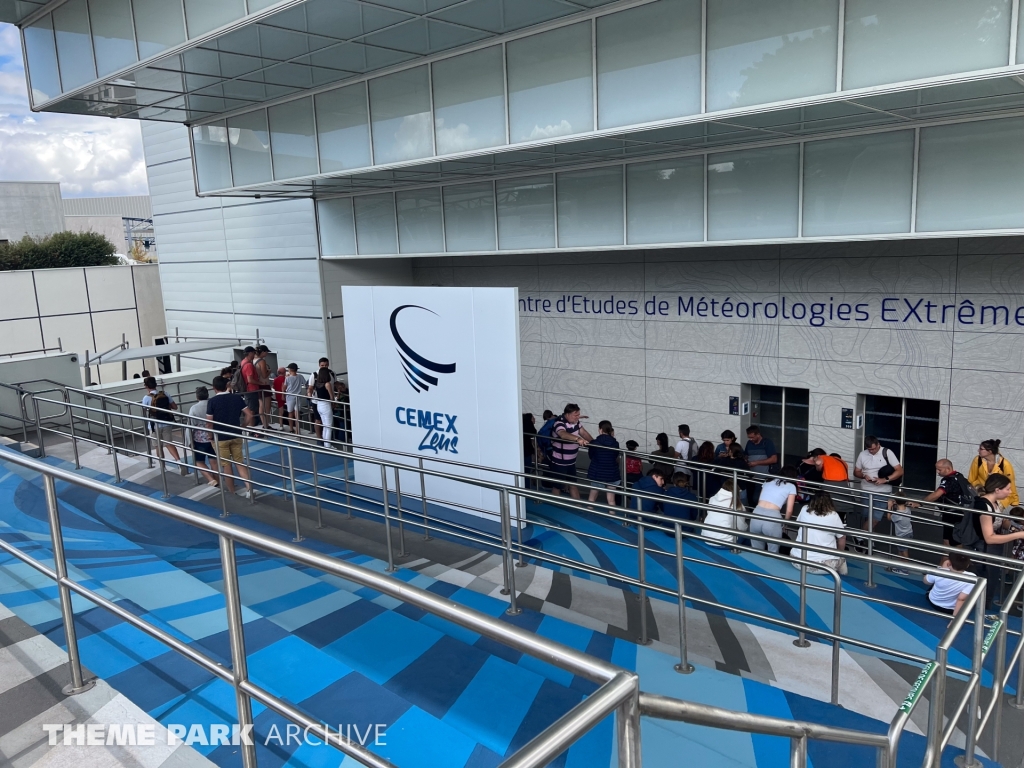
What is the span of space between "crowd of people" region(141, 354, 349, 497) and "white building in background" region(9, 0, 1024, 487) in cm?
385

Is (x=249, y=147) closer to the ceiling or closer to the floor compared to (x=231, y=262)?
closer to the ceiling

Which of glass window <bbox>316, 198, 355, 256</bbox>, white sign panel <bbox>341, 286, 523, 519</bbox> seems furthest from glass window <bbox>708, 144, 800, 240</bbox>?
glass window <bbox>316, 198, 355, 256</bbox>

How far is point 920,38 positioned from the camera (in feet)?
25.7

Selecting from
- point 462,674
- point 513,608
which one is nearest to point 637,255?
point 513,608

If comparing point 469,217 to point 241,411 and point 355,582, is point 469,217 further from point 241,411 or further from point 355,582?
point 355,582

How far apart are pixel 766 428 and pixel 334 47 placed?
10.2 meters

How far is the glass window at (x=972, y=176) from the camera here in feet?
29.9

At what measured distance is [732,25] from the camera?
909 centimetres

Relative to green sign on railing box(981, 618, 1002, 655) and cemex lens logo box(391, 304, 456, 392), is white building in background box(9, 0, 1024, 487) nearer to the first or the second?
cemex lens logo box(391, 304, 456, 392)

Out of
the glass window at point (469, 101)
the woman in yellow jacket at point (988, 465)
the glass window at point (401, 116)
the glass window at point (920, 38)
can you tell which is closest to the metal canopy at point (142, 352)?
the glass window at point (401, 116)

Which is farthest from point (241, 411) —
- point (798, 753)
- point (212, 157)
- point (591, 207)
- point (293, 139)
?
point (798, 753)

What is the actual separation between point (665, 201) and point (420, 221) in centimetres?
635

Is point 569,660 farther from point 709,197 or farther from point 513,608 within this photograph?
point 709,197

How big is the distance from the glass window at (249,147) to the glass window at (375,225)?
282 cm
